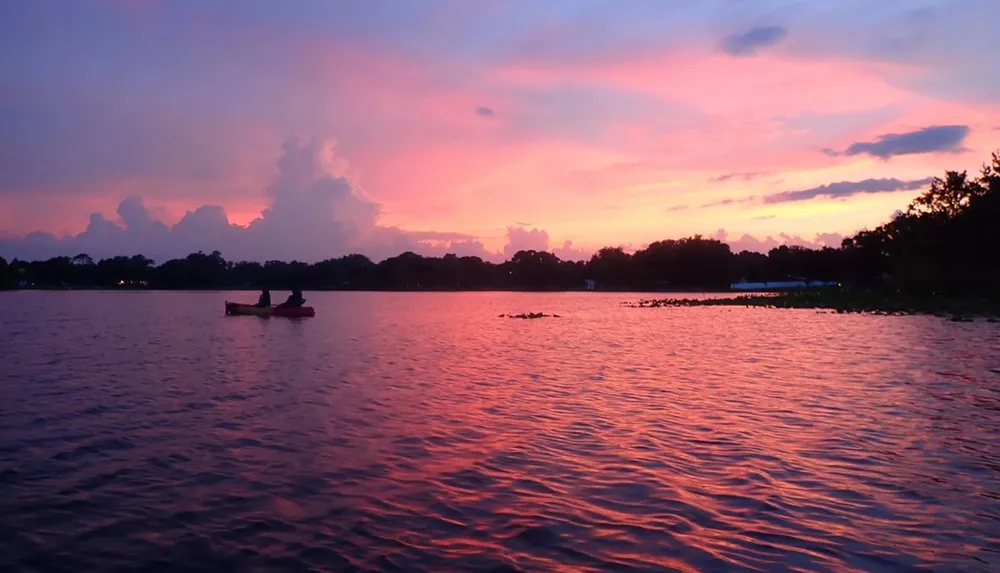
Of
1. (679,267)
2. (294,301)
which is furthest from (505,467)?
(679,267)

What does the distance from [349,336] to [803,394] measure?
2611 cm

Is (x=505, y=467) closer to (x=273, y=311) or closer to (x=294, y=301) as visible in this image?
(x=294, y=301)

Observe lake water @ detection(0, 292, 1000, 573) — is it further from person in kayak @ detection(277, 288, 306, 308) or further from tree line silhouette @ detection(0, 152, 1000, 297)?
tree line silhouette @ detection(0, 152, 1000, 297)

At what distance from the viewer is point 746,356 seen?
2689 cm

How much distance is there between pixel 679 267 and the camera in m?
159

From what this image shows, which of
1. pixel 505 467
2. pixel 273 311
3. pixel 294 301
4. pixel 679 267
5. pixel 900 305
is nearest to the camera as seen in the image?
pixel 505 467

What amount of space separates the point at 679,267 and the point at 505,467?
153568 mm

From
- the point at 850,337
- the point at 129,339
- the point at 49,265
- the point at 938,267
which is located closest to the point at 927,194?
the point at 938,267

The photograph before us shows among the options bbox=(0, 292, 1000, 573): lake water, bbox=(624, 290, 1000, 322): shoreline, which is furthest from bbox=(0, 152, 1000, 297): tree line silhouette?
bbox=(0, 292, 1000, 573): lake water

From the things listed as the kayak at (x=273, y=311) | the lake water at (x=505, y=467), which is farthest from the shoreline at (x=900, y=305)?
the kayak at (x=273, y=311)

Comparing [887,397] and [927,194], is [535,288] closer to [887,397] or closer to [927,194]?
[927,194]

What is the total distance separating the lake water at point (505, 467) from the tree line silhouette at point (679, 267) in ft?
158

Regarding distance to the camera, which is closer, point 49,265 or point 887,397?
point 887,397

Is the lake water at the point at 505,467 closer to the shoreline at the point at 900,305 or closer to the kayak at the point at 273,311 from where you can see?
the kayak at the point at 273,311
